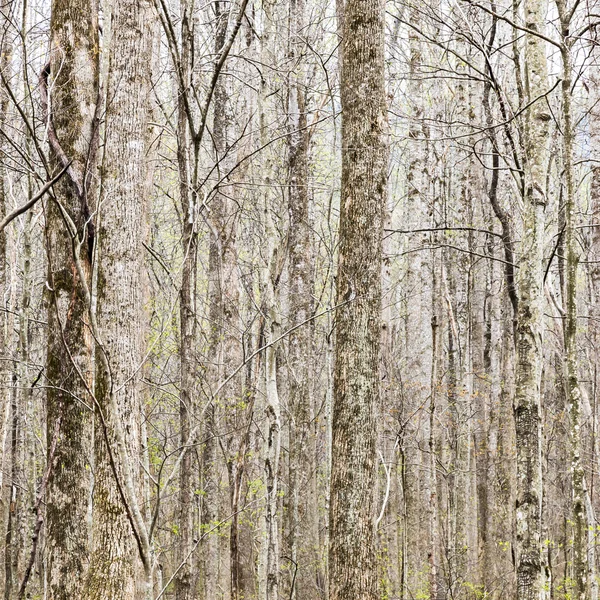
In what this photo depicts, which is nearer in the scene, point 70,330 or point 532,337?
point 70,330

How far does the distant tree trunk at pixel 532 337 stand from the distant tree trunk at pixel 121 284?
287 cm

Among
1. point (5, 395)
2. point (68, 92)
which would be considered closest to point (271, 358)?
point (68, 92)

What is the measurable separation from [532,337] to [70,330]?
145 inches

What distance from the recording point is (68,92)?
557cm

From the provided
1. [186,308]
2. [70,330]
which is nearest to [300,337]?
[186,308]

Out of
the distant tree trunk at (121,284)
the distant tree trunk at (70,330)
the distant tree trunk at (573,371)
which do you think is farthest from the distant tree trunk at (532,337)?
the distant tree trunk at (70,330)

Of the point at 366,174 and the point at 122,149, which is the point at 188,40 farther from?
the point at 366,174

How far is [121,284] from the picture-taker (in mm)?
4457

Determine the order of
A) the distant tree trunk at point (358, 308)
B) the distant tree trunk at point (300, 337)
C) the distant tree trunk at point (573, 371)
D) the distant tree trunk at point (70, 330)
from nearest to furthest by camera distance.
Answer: the distant tree trunk at point (358, 308)
the distant tree trunk at point (573, 371)
the distant tree trunk at point (70, 330)
the distant tree trunk at point (300, 337)

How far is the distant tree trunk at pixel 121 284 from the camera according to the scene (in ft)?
13.6

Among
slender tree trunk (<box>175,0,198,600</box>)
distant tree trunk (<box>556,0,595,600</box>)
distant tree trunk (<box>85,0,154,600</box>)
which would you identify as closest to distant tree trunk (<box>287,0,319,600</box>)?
slender tree trunk (<box>175,0,198,600</box>)

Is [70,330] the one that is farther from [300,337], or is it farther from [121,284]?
[300,337]

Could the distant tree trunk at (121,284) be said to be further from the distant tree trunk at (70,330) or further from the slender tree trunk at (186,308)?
the slender tree trunk at (186,308)

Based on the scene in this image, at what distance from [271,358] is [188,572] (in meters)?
2.05
